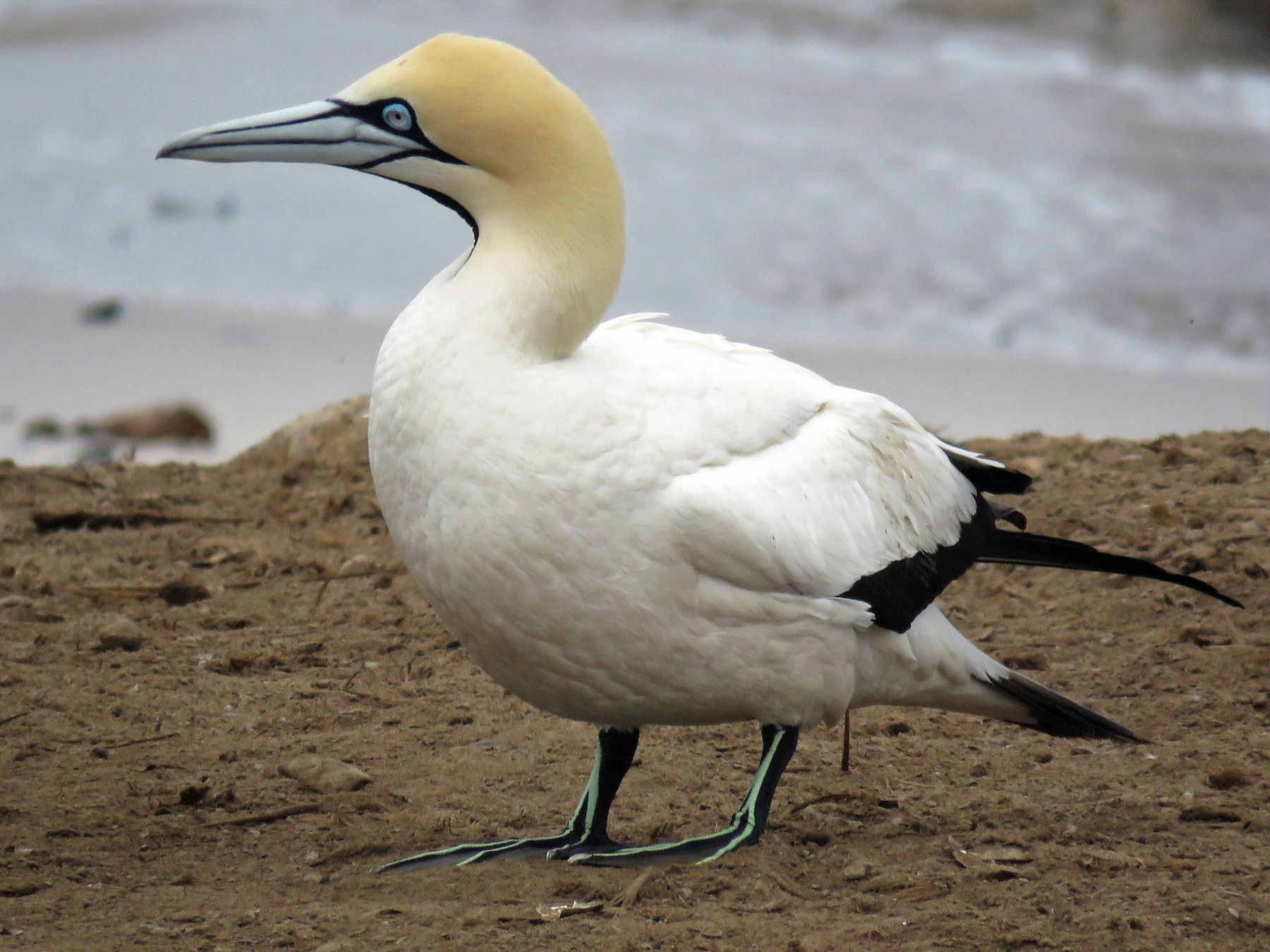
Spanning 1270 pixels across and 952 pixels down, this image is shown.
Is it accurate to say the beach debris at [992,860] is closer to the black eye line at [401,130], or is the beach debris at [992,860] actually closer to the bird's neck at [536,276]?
the bird's neck at [536,276]

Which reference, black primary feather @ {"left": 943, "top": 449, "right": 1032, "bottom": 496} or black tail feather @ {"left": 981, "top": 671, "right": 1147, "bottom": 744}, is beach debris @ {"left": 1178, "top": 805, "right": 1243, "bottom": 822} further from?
black primary feather @ {"left": 943, "top": 449, "right": 1032, "bottom": 496}

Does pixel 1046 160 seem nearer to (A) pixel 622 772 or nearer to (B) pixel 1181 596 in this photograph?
(B) pixel 1181 596

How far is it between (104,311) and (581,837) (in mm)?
6920

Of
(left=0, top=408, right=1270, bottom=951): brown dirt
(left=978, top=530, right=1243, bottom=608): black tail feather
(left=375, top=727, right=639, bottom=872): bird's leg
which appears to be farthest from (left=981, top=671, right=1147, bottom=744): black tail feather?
(left=375, top=727, right=639, bottom=872): bird's leg

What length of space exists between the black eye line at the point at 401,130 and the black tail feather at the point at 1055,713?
174 centimetres

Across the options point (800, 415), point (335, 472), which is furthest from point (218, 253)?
point (800, 415)

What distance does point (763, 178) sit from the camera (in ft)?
41.5

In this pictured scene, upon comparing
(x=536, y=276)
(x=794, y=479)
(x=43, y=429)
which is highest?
(x=536, y=276)

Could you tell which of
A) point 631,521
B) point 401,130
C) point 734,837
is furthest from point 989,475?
point 401,130

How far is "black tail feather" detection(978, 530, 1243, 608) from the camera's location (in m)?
3.74

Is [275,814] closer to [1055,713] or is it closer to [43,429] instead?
[1055,713]

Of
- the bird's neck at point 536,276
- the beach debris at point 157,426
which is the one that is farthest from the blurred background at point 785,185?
the bird's neck at point 536,276

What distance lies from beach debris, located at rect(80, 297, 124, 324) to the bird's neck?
6.67m

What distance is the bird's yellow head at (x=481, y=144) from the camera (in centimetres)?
322
